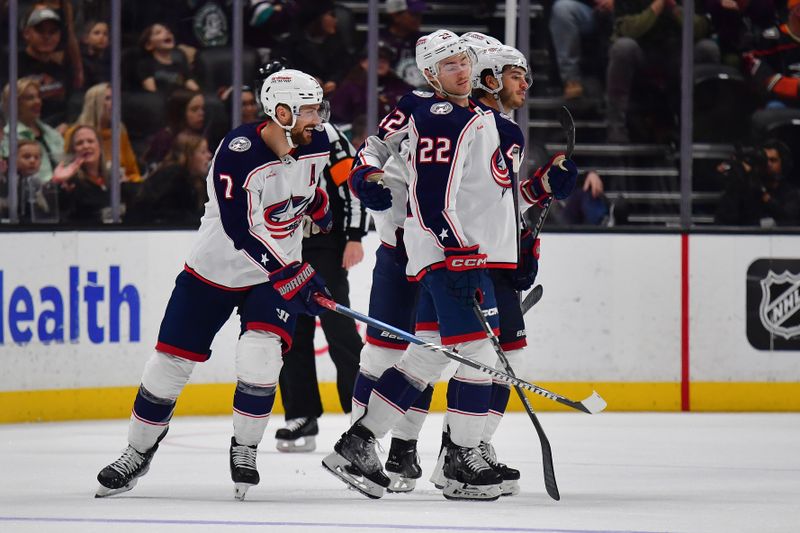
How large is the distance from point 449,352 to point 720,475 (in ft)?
3.98

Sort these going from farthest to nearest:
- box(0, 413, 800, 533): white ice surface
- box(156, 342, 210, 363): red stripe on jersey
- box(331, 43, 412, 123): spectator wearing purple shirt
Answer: box(331, 43, 412, 123): spectator wearing purple shirt → box(156, 342, 210, 363): red stripe on jersey → box(0, 413, 800, 533): white ice surface

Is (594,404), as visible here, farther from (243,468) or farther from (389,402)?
(243,468)

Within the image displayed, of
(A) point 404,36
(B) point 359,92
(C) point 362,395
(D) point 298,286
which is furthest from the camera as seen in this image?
(A) point 404,36

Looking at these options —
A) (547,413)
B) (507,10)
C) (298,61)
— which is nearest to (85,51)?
(298,61)

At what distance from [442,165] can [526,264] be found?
0.52m

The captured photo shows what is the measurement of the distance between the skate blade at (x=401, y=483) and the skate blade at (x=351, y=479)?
0.63 feet

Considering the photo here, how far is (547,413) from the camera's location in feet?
23.4

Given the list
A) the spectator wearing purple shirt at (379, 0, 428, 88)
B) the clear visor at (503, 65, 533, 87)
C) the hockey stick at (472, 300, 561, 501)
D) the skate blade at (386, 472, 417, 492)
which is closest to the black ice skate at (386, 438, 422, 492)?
the skate blade at (386, 472, 417, 492)

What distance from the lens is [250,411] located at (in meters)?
4.38

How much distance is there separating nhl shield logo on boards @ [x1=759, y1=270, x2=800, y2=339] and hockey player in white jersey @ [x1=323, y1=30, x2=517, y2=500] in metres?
2.88

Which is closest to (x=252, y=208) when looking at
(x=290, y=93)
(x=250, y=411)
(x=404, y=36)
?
(x=290, y=93)

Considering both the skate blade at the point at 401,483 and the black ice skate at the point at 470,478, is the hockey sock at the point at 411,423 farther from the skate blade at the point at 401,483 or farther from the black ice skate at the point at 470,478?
the black ice skate at the point at 470,478

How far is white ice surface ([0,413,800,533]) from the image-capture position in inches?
158

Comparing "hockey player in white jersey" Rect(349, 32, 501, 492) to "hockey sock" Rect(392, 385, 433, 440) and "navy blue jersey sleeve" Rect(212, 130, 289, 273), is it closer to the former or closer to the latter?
"hockey sock" Rect(392, 385, 433, 440)
